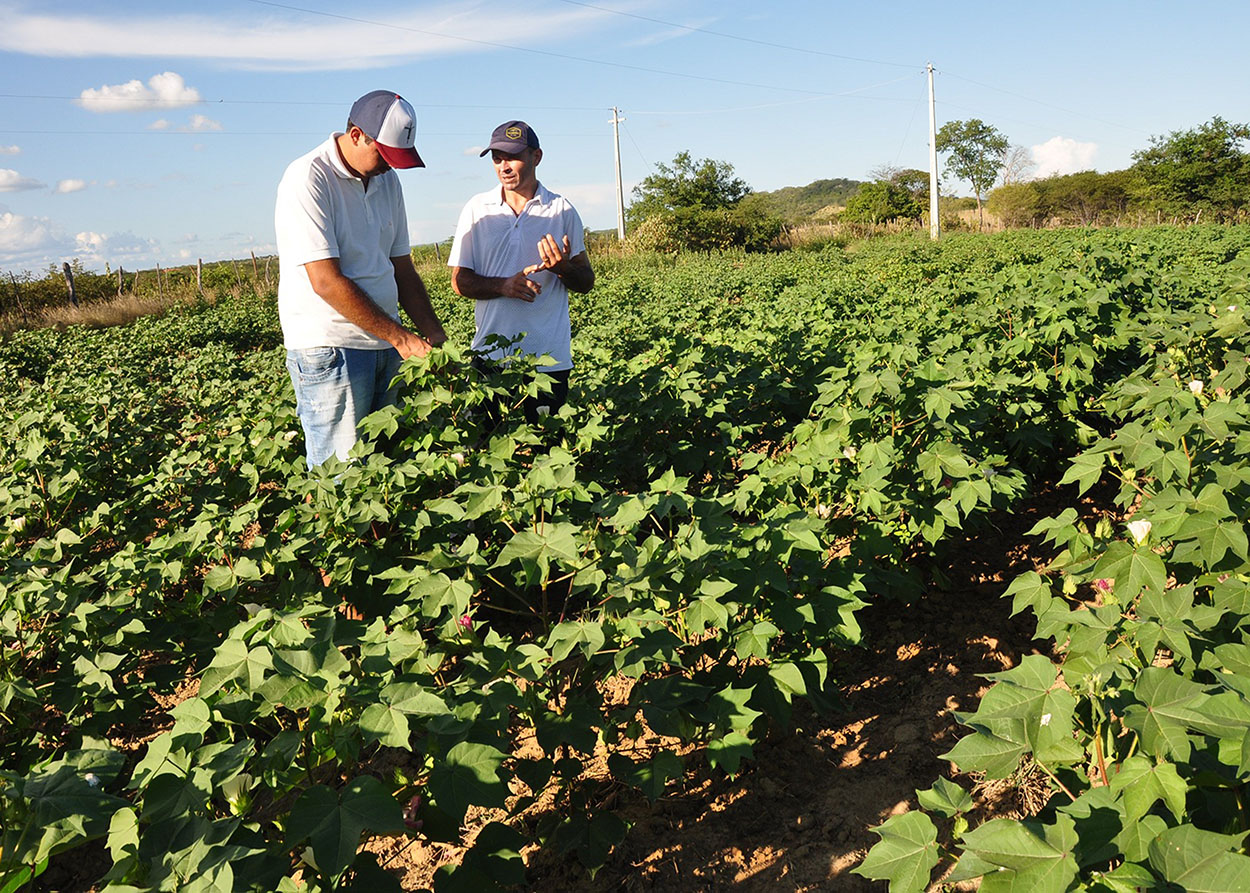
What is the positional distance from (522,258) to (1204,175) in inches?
1873

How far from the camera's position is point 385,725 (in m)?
1.38

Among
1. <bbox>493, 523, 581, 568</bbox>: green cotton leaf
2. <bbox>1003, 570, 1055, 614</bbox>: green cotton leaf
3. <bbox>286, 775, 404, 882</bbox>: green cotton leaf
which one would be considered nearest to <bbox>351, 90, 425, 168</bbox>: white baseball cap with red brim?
<bbox>493, 523, 581, 568</bbox>: green cotton leaf

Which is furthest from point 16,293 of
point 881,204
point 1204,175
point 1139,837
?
point 1204,175

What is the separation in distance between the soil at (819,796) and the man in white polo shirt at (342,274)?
1.55m

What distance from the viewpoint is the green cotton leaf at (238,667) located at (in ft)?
4.86

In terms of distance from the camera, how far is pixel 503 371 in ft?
9.78

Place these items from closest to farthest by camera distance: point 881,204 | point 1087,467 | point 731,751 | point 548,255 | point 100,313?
point 731,751
point 1087,467
point 548,255
point 100,313
point 881,204

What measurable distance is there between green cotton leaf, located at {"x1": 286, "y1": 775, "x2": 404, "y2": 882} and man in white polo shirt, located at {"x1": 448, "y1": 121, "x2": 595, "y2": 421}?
2450 millimetres

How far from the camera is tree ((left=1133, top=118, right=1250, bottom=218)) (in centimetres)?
3919

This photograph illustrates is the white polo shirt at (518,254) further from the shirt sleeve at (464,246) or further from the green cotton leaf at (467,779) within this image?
the green cotton leaf at (467,779)

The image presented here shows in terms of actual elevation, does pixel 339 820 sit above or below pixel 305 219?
below

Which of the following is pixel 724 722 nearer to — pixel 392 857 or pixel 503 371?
pixel 392 857

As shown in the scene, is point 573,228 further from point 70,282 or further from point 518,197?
point 70,282

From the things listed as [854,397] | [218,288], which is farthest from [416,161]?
[218,288]
